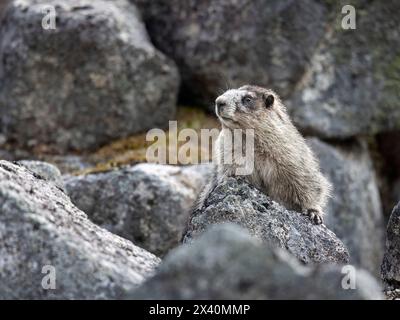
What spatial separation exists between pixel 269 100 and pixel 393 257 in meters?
2.53

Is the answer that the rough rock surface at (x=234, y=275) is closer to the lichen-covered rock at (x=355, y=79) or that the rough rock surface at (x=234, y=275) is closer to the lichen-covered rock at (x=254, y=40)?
the lichen-covered rock at (x=254, y=40)

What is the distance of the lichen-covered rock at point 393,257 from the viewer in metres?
7.43

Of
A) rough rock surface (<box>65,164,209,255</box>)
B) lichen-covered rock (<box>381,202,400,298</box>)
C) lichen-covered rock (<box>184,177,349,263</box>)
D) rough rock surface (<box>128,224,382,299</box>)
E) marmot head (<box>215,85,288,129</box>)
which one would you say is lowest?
rough rock surface (<box>65,164,209,255</box>)

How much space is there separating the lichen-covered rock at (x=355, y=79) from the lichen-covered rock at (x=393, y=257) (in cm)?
556

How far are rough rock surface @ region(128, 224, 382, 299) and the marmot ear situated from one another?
15.6 ft

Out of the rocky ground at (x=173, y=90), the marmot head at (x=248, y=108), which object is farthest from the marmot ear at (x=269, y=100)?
the rocky ground at (x=173, y=90)

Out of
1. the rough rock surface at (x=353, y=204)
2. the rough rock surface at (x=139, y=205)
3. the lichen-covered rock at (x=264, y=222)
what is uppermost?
the lichen-covered rock at (x=264, y=222)

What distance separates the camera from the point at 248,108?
8.80 meters

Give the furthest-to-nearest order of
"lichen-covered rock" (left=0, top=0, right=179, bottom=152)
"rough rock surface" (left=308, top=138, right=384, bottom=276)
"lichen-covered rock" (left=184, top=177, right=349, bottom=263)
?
"rough rock surface" (left=308, top=138, right=384, bottom=276) → "lichen-covered rock" (left=0, top=0, right=179, bottom=152) → "lichen-covered rock" (left=184, top=177, right=349, bottom=263)

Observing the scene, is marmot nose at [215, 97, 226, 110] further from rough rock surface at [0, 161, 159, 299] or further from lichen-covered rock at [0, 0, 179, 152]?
lichen-covered rock at [0, 0, 179, 152]

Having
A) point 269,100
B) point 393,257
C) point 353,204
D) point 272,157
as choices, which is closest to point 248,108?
point 269,100

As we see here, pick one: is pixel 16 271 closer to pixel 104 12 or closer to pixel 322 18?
pixel 104 12

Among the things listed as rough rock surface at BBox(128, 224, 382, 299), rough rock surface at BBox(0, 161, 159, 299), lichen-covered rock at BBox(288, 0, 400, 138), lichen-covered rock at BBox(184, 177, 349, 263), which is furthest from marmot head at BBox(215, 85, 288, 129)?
rough rock surface at BBox(128, 224, 382, 299)

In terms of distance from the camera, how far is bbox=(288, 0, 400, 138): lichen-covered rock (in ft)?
43.1
